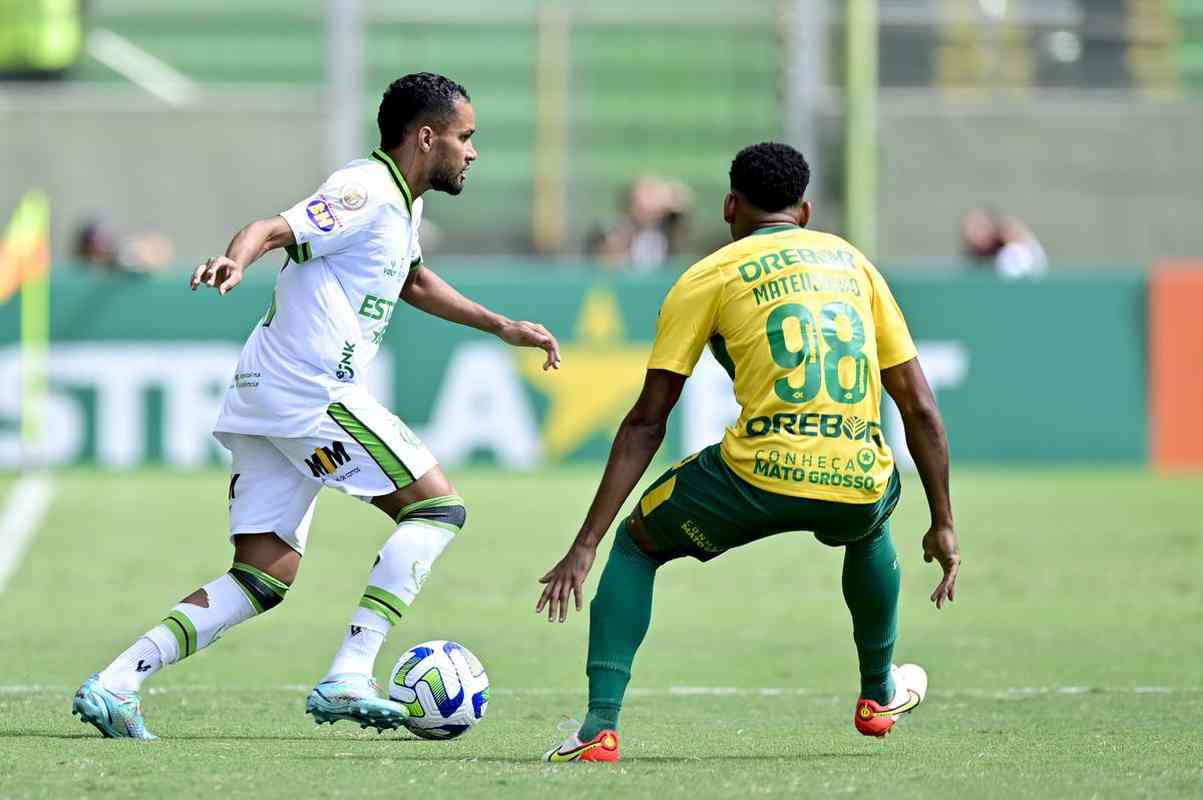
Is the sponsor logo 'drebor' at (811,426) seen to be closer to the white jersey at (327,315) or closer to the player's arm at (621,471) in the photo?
the player's arm at (621,471)

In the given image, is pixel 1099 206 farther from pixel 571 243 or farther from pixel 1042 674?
pixel 1042 674

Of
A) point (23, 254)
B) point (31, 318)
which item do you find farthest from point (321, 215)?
point (23, 254)

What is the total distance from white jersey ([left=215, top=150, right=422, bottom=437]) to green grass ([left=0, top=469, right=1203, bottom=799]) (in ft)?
3.33

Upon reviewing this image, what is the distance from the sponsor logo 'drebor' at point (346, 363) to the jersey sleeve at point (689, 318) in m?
1.19

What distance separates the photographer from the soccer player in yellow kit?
6.05 m

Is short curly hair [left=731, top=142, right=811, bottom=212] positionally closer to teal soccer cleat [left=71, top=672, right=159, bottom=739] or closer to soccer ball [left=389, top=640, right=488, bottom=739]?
soccer ball [left=389, top=640, right=488, bottom=739]

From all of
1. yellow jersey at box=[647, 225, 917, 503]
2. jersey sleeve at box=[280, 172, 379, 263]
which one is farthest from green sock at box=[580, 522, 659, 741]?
jersey sleeve at box=[280, 172, 379, 263]

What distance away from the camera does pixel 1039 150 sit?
22.1 m

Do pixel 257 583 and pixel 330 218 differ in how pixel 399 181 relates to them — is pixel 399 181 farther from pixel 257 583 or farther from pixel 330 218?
pixel 257 583

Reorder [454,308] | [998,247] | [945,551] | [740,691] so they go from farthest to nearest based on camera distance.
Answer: [998,247] → [740,691] → [454,308] → [945,551]

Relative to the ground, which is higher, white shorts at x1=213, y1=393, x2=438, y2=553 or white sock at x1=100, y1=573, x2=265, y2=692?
white shorts at x1=213, y1=393, x2=438, y2=553

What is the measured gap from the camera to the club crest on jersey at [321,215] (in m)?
6.61

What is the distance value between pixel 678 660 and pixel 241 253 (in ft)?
11.5

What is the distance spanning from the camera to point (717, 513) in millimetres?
6098
